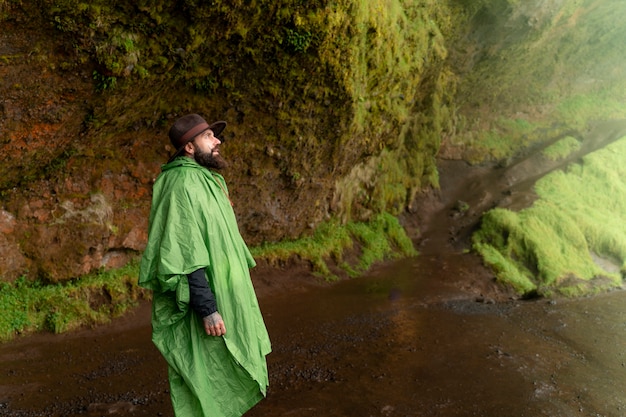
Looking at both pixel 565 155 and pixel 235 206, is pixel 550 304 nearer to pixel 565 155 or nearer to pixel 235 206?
pixel 235 206

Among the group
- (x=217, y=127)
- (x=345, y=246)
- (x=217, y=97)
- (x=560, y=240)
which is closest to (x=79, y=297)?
(x=217, y=97)

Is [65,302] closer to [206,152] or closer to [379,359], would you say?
[379,359]

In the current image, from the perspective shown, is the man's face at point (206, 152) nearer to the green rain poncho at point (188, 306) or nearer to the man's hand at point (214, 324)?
the green rain poncho at point (188, 306)

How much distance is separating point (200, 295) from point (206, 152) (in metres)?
1.12

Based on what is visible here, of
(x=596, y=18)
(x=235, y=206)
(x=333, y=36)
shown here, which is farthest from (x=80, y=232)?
(x=596, y=18)

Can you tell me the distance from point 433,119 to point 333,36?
359 inches

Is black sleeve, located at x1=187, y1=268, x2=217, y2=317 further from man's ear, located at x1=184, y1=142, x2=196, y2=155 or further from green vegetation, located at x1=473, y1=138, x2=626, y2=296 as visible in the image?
green vegetation, located at x1=473, y1=138, x2=626, y2=296

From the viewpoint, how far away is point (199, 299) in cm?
367

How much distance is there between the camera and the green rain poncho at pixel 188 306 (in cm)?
372

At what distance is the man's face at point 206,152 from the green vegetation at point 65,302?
562 centimetres

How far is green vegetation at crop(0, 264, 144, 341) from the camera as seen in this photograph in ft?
26.8

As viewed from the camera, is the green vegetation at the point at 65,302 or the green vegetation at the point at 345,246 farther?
the green vegetation at the point at 345,246

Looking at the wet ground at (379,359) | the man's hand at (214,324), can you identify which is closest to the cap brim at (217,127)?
the man's hand at (214,324)

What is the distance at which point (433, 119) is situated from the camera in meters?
Result: 19.3
